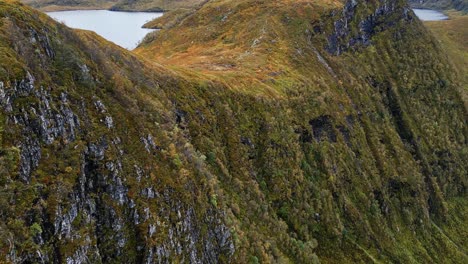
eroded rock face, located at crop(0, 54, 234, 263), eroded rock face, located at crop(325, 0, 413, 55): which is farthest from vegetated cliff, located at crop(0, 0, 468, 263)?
eroded rock face, located at crop(325, 0, 413, 55)

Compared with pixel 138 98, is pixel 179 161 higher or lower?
lower

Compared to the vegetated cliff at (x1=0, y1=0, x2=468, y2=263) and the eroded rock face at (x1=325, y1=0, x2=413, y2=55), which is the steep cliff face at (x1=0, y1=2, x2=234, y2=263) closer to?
the vegetated cliff at (x1=0, y1=0, x2=468, y2=263)

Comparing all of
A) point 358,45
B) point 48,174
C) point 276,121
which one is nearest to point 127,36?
point 358,45

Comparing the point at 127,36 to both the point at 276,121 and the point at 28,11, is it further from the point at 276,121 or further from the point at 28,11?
the point at 28,11

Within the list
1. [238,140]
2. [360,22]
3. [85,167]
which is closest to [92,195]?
[85,167]

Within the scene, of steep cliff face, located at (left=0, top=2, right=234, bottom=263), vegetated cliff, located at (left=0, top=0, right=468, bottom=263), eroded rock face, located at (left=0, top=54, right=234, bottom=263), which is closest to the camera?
steep cliff face, located at (left=0, top=2, right=234, bottom=263)

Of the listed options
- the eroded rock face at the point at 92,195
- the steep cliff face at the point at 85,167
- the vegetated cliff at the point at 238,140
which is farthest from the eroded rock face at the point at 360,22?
the eroded rock face at the point at 92,195

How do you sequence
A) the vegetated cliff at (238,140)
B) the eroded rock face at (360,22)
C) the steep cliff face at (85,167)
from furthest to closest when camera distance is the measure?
the eroded rock face at (360,22), the vegetated cliff at (238,140), the steep cliff face at (85,167)

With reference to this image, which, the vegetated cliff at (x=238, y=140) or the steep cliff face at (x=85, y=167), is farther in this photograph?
the vegetated cliff at (x=238, y=140)

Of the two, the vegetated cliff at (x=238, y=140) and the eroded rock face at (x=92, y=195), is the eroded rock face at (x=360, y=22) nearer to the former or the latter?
the vegetated cliff at (x=238, y=140)
